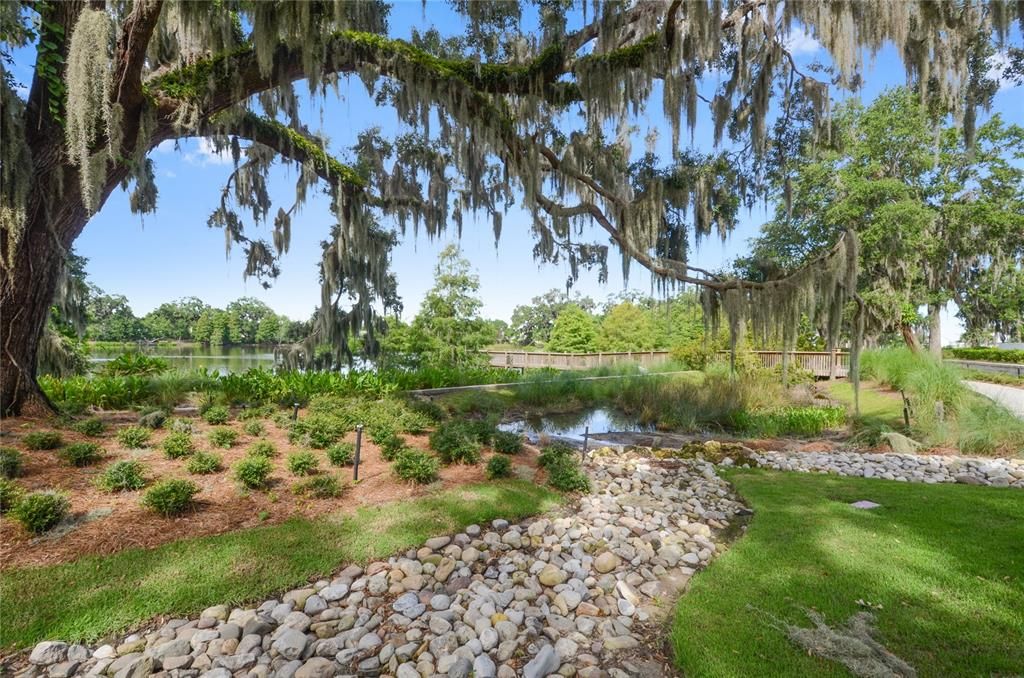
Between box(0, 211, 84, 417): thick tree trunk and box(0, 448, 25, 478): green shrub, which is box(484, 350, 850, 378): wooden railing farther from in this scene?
box(0, 448, 25, 478): green shrub

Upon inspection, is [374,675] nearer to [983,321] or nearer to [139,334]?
[983,321]

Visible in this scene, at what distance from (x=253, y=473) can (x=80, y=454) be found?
1642 millimetres

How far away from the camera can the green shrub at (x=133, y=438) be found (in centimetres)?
473

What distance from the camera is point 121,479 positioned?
369 cm

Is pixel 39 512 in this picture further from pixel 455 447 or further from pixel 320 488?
pixel 455 447

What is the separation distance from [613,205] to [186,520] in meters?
6.12

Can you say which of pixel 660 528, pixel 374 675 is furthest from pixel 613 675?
pixel 660 528

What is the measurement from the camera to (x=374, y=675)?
2.21 meters

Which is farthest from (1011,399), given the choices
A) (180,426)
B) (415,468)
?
(180,426)

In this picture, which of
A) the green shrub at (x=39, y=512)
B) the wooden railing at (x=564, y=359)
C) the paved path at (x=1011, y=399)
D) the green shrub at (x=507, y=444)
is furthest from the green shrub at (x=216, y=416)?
the wooden railing at (x=564, y=359)

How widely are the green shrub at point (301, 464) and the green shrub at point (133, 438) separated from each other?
69.9 inches

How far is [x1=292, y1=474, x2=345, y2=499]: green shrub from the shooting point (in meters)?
4.00

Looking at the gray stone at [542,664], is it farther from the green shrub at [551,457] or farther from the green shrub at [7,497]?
the green shrub at [7,497]

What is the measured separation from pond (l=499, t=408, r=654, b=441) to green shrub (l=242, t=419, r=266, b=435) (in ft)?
15.8
